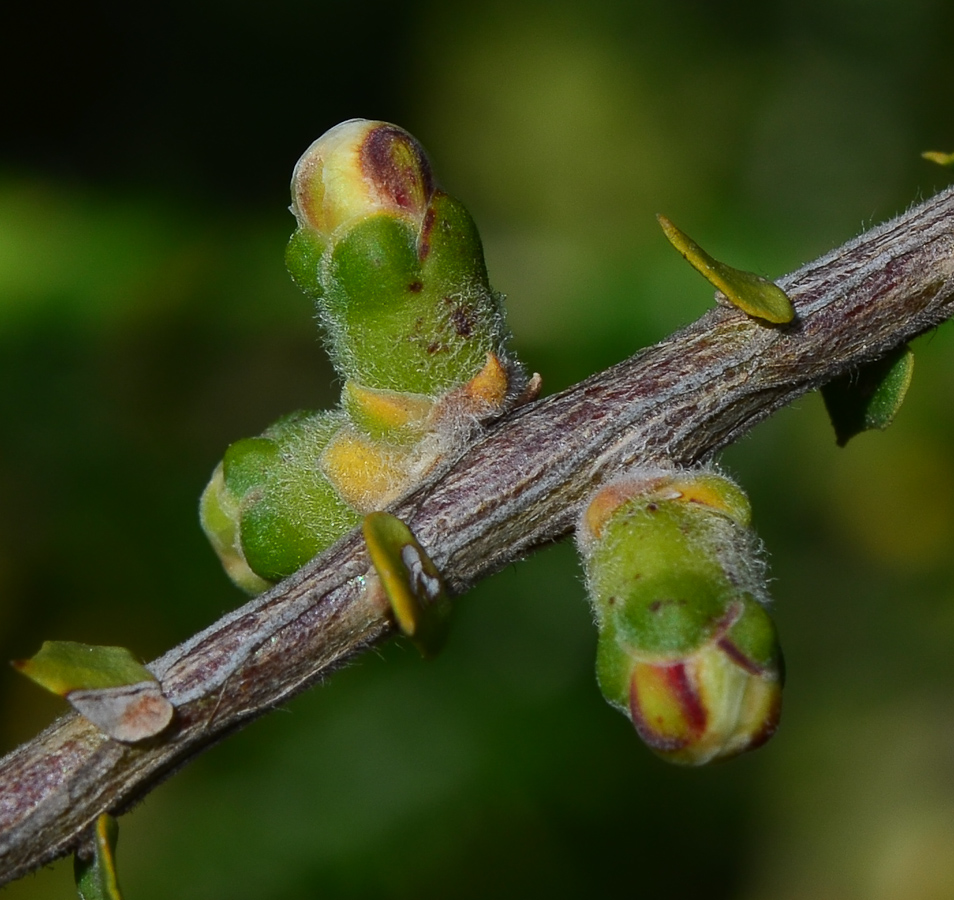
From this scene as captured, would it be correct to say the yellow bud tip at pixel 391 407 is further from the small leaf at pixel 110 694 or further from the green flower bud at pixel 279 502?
the small leaf at pixel 110 694

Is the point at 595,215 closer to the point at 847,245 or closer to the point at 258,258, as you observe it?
the point at 258,258

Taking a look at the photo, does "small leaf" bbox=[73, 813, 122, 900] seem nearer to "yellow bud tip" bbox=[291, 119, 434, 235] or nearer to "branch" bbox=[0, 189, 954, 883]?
"branch" bbox=[0, 189, 954, 883]

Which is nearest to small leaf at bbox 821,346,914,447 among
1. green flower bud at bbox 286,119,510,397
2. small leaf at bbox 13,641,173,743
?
green flower bud at bbox 286,119,510,397

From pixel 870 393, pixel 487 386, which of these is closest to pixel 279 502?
pixel 487 386

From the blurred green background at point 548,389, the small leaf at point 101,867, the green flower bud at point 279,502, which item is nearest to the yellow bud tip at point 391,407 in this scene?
the green flower bud at point 279,502

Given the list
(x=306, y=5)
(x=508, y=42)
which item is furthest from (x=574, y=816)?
(x=306, y=5)

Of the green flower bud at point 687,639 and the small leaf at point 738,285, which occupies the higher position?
the small leaf at point 738,285

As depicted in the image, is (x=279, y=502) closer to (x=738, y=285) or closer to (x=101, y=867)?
(x=101, y=867)
